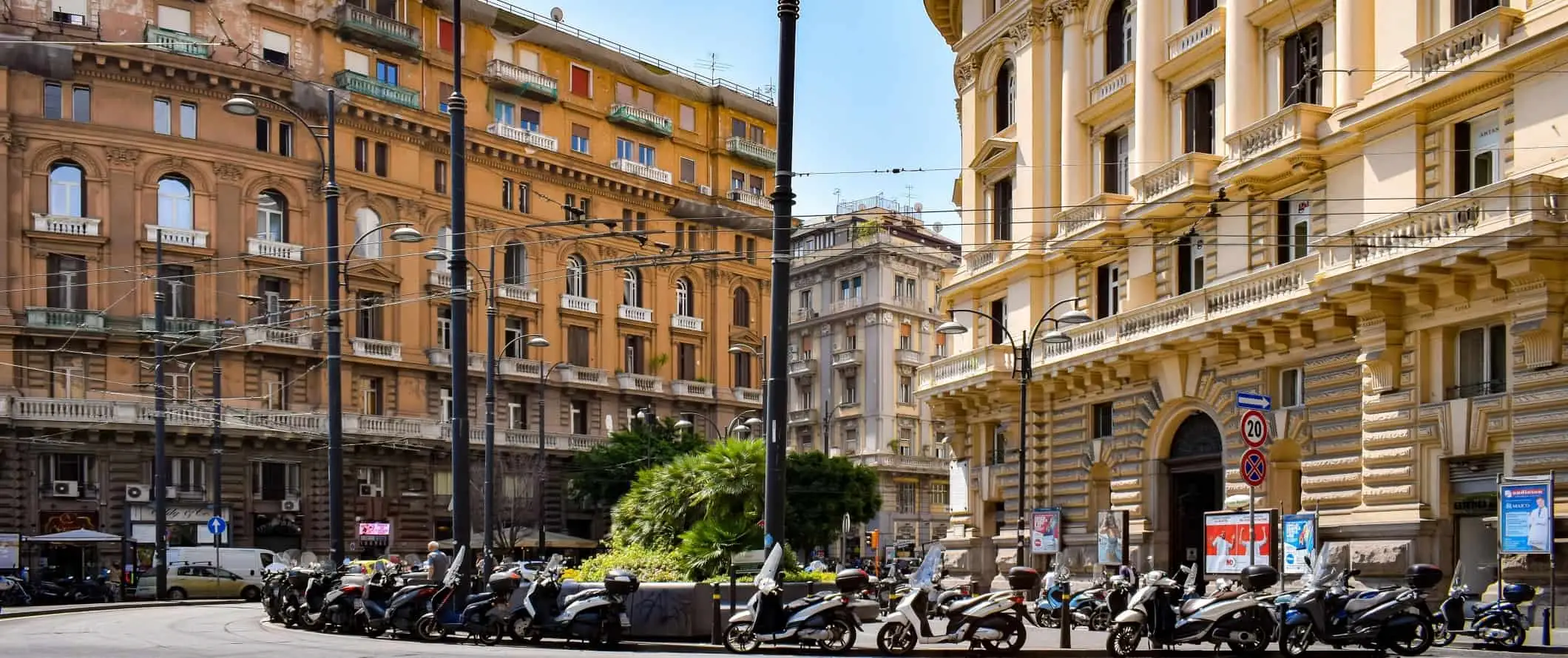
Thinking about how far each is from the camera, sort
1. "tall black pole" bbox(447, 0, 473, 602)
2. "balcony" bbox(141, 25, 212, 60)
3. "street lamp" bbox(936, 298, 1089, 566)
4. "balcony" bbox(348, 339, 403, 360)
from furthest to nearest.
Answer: "balcony" bbox(348, 339, 403, 360), "balcony" bbox(141, 25, 212, 60), "street lamp" bbox(936, 298, 1089, 566), "tall black pole" bbox(447, 0, 473, 602)

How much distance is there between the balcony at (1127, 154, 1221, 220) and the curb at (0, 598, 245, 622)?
938 inches

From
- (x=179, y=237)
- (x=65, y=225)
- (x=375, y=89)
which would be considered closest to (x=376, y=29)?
(x=375, y=89)

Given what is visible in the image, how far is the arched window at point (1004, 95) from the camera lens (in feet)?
135

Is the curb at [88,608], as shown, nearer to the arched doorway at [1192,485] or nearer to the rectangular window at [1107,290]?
the rectangular window at [1107,290]

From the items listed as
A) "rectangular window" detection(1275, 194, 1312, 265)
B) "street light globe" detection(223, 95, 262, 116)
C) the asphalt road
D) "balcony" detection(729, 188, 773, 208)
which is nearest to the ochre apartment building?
"balcony" detection(729, 188, 773, 208)

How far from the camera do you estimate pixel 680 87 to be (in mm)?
72812

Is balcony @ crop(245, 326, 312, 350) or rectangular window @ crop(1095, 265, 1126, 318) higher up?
rectangular window @ crop(1095, 265, 1126, 318)

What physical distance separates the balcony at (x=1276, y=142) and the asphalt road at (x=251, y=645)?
31.8ft

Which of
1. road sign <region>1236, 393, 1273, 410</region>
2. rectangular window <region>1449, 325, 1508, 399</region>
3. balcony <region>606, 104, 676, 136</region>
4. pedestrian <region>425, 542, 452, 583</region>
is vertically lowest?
pedestrian <region>425, 542, 452, 583</region>

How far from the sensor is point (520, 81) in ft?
211

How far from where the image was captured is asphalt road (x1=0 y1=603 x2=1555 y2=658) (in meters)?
18.3

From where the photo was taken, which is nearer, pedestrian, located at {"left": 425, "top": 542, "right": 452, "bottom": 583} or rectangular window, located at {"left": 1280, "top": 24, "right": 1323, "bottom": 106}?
pedestrian, located at {"left": 425, "top": 542, "right": 452, "bottom": 583}

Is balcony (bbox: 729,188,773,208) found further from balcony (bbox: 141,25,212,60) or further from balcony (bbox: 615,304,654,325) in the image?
balcony (bbox: 141,25,212,60)

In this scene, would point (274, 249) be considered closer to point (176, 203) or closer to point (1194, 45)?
point (176, 203)
